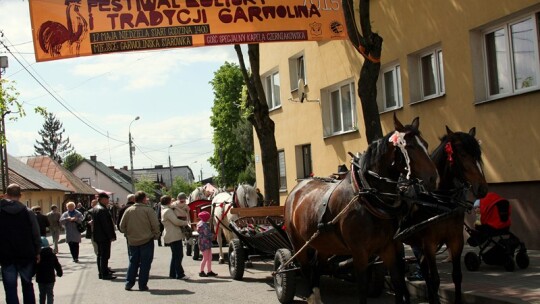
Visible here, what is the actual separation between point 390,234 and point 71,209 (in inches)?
548

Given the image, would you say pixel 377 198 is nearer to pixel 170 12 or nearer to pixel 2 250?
pixel 2 250

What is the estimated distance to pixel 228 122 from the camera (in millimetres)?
54500

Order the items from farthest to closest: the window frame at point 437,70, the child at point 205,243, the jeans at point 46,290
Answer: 1. the window frame at point 437,70
2. the child at point 205,243
3. the jeans at point 46,290

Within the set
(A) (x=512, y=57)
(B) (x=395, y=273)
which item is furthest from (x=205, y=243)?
(A) (x=512, y=57)

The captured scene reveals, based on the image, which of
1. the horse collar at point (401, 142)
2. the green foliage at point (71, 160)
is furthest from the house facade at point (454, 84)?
the green foliage at point (71, 160)

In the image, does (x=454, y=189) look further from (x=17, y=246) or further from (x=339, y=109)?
(x=339, y=109)

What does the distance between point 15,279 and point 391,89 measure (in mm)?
12062

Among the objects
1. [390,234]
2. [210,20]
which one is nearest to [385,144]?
[390,234]

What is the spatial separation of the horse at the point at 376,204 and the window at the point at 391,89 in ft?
33.2

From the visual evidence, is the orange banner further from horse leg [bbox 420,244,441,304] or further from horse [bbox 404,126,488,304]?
horse leg [bbox 420,244,441,304]

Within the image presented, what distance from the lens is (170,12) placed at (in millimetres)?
12164

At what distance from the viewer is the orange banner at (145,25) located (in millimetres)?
11883

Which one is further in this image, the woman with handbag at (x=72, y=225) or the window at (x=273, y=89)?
the window at (x=273, y=89)

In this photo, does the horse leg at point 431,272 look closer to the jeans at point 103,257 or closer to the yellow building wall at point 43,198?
the jeans at point 103,257
